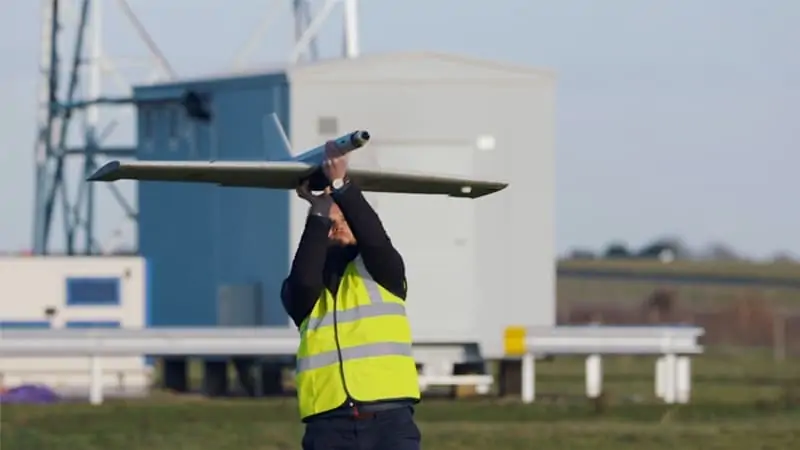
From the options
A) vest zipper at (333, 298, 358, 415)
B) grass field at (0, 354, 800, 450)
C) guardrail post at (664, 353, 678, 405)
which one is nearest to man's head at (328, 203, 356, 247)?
vest zipper at (333, 298, 358, 415)

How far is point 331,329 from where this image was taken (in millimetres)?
9242

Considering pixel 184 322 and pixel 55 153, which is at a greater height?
pixel 55 153

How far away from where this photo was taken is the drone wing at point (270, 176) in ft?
30.4

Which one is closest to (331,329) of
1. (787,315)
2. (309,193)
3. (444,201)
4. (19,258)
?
(309,193)

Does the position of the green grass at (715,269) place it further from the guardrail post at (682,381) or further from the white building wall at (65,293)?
the guardrail post at (682,381)

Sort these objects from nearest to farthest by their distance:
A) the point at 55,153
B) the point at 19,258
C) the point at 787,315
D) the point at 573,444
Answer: the point at 573,444 → the point at 19,258 → the point at 55,153 → the point at 787,315

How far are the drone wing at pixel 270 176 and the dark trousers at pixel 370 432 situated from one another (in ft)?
3.15

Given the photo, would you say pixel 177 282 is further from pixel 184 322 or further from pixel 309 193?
pixel 309 193

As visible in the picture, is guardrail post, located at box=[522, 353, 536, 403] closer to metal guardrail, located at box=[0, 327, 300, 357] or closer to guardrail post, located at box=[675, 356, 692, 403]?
guardrail post, located at box=[675, 356, 692, 403]

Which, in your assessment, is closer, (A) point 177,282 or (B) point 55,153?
(A) point 177,282

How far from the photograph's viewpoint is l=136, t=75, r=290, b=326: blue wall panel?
88.1 ft

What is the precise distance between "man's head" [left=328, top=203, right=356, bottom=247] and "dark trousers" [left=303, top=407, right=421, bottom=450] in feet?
2.24

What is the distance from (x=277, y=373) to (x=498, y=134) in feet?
12.5

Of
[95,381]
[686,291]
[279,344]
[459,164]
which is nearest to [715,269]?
[686,291]
